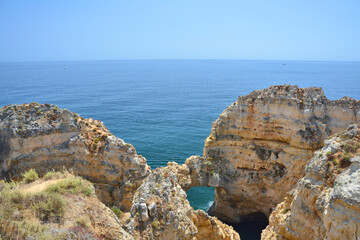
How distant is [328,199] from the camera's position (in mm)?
13602

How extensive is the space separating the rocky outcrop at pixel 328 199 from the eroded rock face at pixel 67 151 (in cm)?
1143

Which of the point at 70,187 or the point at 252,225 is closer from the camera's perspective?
the point at 70,187

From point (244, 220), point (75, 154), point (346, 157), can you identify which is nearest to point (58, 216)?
point (75, 154)

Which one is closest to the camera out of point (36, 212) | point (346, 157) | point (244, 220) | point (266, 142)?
point (36, 212)

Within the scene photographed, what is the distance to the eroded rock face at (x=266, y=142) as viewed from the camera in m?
24.0

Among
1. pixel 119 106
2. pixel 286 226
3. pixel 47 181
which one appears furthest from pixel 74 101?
pixel 286 226

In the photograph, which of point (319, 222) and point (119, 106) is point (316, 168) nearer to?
point (319, 222)

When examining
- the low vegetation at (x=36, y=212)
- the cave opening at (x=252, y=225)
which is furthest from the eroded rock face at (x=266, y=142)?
the low vegetation at (x=36, y=212)

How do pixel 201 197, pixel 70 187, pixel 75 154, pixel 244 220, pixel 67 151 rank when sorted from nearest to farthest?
1. pixel 70 187
2. pixel 67 151
3. pixel 75 154
4. pixel 244 220
5. pixel 201 197

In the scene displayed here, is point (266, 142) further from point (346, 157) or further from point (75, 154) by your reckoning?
point (75, 154)

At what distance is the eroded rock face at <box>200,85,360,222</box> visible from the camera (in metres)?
24.0

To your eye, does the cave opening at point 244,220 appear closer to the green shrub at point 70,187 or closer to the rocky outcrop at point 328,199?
the rocky outcrop at point 328,199

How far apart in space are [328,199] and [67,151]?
60.6 feet

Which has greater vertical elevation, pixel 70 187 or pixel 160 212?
pixel 70 187
